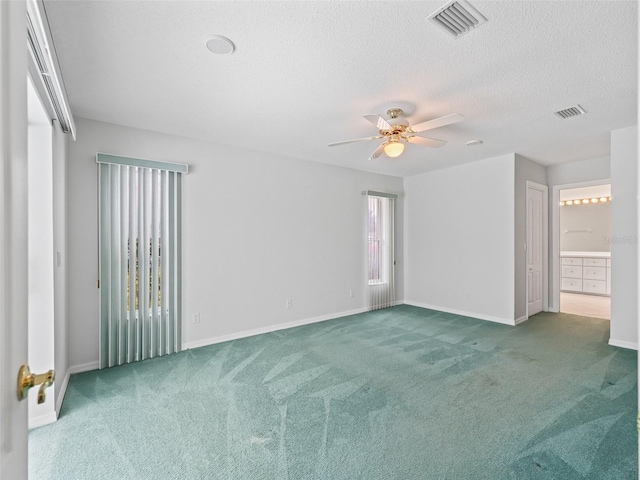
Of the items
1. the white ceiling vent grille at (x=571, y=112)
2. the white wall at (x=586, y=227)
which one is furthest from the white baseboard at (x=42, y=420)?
the white wall at (x=586, y=227)

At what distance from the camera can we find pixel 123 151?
3379 millimetres

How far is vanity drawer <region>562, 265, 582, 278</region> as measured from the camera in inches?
282

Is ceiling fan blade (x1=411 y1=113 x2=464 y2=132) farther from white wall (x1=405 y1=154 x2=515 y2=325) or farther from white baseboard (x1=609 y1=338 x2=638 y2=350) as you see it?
white baseboard (x1=609 y1=338 x2=638 y2=350)

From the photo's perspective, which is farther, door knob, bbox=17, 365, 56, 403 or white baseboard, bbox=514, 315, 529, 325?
white baseboard, bbox=514, 315, 529, 325

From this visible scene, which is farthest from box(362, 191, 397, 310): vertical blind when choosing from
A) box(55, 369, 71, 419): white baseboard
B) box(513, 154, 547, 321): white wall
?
box(55, 369, 71, 419): white baseboard

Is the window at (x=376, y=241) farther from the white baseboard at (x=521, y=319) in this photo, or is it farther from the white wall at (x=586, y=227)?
the white wall at (x=586, y=227)

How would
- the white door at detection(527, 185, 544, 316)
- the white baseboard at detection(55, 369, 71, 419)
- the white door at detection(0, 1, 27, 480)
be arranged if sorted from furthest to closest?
the white door at detection(527, 185, 544, 316), the white baseboard at detection(55, 369, 71, 419), the white door at detection(0, 1, 27, 480)

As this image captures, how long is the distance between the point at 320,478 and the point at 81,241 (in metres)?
2.99

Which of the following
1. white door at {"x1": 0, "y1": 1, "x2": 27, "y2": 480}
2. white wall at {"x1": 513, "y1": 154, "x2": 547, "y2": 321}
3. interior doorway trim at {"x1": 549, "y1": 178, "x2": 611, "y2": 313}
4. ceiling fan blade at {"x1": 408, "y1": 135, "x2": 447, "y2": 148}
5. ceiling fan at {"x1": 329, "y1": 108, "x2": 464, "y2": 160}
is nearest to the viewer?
white door at {"x1": 0, "y1": 1, "x2": 27, "y2": 480}

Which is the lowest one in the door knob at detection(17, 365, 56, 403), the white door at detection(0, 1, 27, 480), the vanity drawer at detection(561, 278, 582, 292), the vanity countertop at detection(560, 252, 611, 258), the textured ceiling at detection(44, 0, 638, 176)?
the vanity drawer at detection(561, 278, 582, 292)

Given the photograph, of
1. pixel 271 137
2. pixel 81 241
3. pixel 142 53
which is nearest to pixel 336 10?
pixel 142 53

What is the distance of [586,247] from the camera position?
741 centimetres

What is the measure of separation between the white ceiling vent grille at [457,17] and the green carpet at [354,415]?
8.23 ft

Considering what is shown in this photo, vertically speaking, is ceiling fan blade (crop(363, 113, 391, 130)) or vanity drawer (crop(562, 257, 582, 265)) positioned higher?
ceiling fan blade (crop(363, 113, 391, 130))
